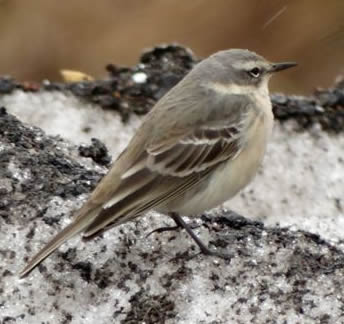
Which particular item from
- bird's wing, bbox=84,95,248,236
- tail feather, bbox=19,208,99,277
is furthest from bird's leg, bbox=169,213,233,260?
tail feather, bbox=19,208,99,277

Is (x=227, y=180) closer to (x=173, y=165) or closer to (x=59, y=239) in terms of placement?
(x=173, y=165)

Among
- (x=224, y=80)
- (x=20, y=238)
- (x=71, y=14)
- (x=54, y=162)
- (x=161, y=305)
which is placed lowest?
(x=161, y=305)

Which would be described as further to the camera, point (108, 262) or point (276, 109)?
point (276, 109)

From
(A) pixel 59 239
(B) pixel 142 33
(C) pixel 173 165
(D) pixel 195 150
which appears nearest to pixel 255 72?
(D) pixel 195 150

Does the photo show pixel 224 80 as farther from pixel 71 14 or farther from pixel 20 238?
pixel 71 14

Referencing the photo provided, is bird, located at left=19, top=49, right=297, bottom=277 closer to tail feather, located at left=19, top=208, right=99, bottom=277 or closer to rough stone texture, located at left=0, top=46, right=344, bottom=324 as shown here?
tail feather, located at left=19, top=208, right=99, bottom=277

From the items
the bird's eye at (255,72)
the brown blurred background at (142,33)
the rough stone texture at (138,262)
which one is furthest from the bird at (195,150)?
the brown blurred background at (142,33)

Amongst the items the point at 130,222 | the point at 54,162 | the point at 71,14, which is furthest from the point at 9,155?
the point at 71,14

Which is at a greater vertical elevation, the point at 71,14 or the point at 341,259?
the point at 71,14
